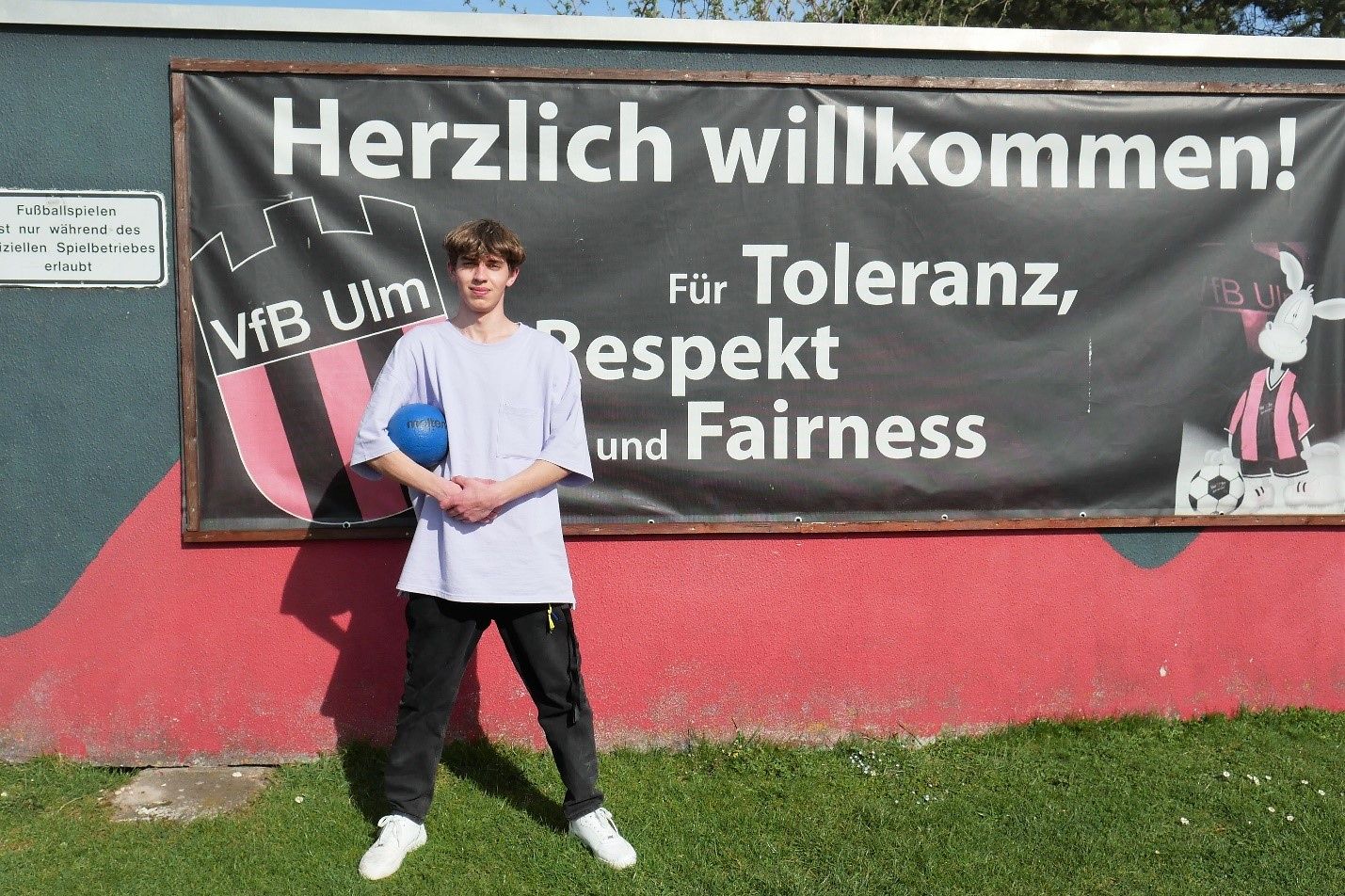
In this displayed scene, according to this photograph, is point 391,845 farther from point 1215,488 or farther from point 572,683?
point 1215,488

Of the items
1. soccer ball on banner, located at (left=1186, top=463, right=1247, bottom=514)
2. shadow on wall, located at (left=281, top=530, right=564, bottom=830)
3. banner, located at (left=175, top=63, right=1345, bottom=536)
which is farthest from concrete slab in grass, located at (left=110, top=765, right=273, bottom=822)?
soccer ball on banner, located at (left=1186, top=463, right=1247, bottom=514)

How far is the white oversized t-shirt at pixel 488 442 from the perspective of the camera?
10.1 feet

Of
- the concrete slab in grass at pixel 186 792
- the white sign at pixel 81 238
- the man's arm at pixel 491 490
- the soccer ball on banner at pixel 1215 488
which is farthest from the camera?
the soccer ball on banner at pixel 1215 488

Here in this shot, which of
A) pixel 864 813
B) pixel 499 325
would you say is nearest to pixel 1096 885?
pixel 864 813

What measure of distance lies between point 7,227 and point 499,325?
1849mm

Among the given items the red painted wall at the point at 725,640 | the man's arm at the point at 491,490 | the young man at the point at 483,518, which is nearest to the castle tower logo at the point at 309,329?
the red painted wall at the point at 725,640

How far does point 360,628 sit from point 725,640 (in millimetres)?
1330

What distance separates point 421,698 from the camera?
125 inches

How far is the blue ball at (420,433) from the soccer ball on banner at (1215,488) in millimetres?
2836

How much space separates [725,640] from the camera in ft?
13.1

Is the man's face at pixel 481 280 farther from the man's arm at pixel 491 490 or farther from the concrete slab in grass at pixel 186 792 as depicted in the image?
the concrete slab in grass at pixel 186 792

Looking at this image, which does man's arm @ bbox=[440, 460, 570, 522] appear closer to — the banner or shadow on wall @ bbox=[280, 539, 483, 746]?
the banner

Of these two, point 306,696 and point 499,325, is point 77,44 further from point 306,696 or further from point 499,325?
point 306,696

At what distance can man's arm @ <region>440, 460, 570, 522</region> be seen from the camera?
3.02 m
